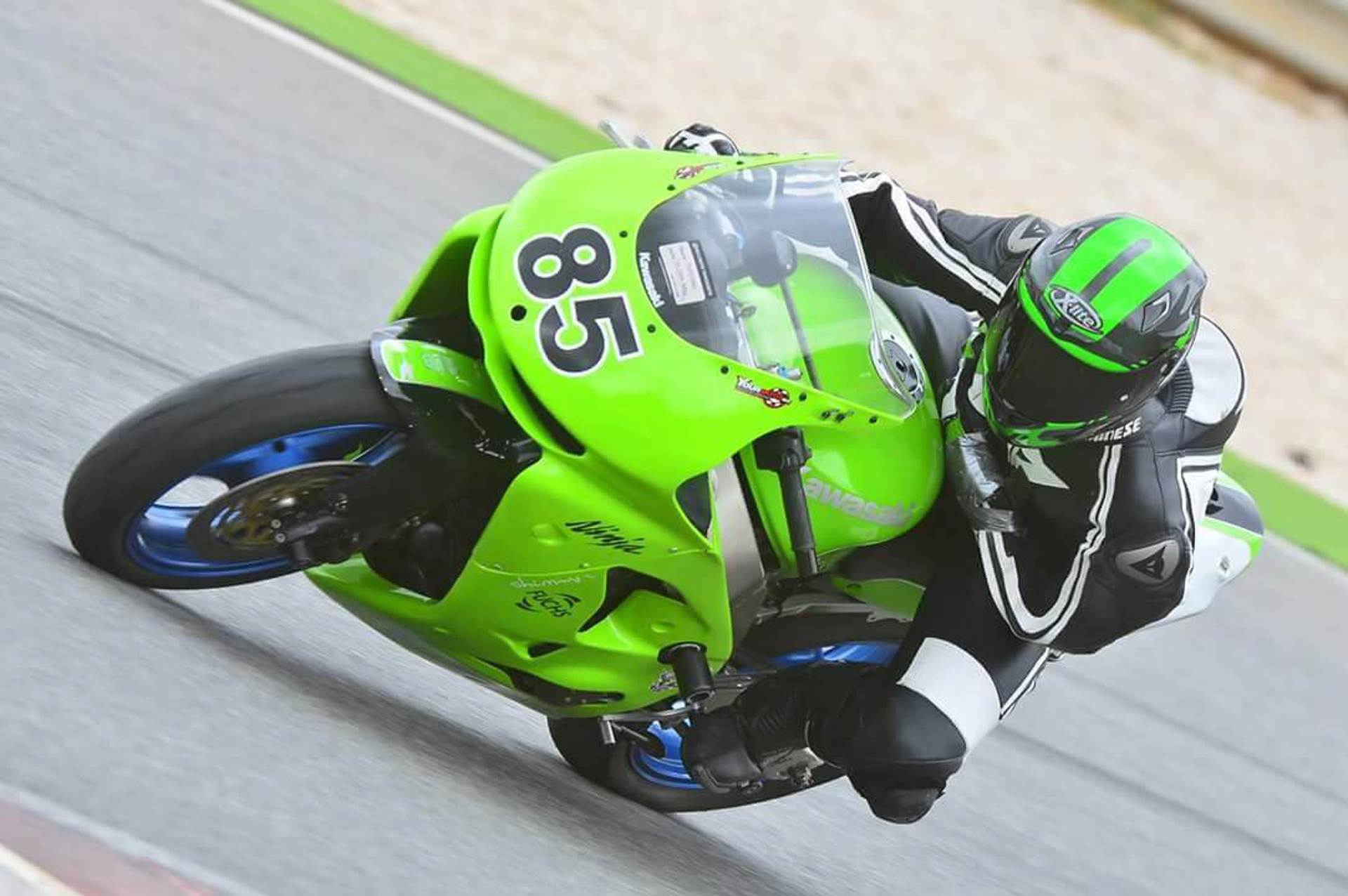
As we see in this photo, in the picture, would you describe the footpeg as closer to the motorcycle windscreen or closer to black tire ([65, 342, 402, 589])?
the motorcycle windscreen

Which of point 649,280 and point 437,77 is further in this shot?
point 437,77

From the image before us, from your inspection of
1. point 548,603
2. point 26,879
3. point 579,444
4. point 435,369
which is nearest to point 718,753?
point 548,603

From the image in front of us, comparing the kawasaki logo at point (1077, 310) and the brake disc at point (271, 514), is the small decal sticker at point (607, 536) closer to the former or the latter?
the brake disc at point (271, 514)

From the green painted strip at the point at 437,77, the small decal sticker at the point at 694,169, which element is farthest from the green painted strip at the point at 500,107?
the small decal sticker at the point at 694,169

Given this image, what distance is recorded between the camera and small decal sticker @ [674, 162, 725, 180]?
3.32 m

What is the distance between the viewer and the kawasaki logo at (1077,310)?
10.7ft

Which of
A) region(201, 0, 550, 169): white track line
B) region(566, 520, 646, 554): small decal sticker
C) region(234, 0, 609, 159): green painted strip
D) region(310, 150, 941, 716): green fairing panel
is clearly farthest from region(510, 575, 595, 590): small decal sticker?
region(234, 0, 609, 159): green painted strip

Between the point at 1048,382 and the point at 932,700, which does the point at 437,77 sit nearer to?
the point at 932,700

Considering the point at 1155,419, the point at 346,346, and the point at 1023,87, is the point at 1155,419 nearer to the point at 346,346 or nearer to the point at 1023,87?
the point at 346,346

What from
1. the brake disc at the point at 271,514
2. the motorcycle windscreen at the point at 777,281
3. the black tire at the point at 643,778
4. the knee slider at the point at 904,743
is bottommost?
the black tire at the point at 643,778

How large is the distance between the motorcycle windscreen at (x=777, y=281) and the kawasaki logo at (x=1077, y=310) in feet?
0.99

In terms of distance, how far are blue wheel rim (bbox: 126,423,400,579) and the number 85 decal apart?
1.08 feet

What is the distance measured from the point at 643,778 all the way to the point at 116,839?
1.74 metres

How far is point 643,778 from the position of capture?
4.24 m
